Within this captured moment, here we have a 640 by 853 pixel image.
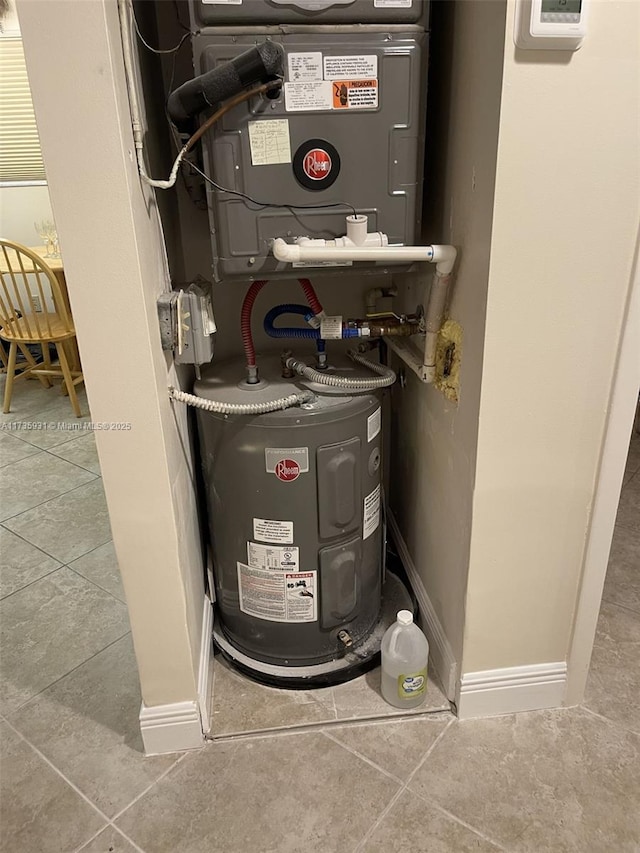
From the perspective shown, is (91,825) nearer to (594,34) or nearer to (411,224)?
(411,224)

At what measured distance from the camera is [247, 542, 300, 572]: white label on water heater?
1615mm

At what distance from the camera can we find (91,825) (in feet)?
4.58

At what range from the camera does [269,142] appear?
4.24 ft

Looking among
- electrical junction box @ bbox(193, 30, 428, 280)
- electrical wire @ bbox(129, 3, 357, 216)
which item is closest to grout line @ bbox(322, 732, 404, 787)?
electrical junction box @ bbox(193, 30, 428, 280)

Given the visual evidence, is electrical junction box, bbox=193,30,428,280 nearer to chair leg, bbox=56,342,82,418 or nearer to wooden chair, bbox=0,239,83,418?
wooden chair, bbox=0,239,83,418

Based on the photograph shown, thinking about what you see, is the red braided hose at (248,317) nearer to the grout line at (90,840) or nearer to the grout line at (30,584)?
the grout line at (90,840)

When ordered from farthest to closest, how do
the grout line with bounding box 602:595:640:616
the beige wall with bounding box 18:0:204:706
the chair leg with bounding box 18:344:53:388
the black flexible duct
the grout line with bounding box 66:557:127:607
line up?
the chair leg with bounding box 18:344:53:388 < the grout line with bounding box 66:557:127:607 < the grout line with bounding box 602:595:640:616 < the black flexible duct < the beige wall with bounding box 18:0:204:706

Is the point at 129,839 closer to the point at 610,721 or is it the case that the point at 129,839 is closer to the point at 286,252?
the point at 610,721

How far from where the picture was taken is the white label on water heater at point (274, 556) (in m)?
1.62

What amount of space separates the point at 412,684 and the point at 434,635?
18 centimetres

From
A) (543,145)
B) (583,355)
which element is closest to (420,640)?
(583,355)

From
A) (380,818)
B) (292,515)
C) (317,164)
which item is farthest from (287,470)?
(380,818)

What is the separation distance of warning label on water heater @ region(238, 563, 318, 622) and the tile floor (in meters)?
0.21

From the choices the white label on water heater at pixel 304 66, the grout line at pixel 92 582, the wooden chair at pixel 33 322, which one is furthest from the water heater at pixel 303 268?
the wooden chair at pixel 33 322
